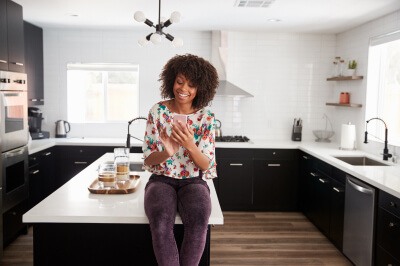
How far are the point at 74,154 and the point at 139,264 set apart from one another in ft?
11.1

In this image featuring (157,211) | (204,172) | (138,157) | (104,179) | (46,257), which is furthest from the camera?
(138,157)

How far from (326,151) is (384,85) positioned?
0.96 meters

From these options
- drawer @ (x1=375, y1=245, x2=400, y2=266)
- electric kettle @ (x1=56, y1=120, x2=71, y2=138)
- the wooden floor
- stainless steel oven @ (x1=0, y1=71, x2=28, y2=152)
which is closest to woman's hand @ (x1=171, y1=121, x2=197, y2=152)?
drawer @ (x1=375, y1=245, x2=400, y2=266)

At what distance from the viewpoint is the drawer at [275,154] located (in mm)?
5059

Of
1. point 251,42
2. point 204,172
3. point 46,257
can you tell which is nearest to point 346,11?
point 251,42

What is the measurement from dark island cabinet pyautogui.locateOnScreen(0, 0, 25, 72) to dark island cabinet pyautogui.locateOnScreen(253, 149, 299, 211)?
2.90 meters

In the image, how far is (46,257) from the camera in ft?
6.53

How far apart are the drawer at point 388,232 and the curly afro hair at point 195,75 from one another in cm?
162

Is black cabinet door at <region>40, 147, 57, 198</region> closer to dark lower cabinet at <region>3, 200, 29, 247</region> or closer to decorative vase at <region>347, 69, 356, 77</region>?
dark lower cabinet at <region>3, 200, 29, 247</region>

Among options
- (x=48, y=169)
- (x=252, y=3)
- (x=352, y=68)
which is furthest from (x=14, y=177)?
(x=352, y=68)

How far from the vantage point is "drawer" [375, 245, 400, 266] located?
2.78m

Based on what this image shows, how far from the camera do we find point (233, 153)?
5070 millimetres

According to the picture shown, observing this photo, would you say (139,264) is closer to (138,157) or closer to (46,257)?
(46,257)

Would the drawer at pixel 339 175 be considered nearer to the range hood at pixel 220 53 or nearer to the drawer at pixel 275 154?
the drawer at pixel 275 154
